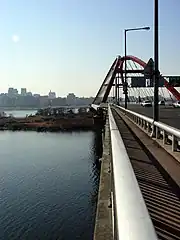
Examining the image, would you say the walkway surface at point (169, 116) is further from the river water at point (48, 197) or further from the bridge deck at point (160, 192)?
the bridge deck at point (160, 192)

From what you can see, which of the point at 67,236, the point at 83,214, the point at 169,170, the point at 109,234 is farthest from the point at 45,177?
the point at 109,234

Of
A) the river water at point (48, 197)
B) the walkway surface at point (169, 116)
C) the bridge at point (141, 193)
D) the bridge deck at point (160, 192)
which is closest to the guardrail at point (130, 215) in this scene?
the bridge at point (141, 193)

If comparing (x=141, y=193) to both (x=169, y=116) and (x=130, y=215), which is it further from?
(x=169, y=116)

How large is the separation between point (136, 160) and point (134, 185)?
7958 millimetres

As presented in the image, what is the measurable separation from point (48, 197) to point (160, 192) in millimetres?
20896

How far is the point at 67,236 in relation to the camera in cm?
1967

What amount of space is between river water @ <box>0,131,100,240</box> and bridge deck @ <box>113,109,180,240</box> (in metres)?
10.2

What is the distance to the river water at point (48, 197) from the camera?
20.6 meters

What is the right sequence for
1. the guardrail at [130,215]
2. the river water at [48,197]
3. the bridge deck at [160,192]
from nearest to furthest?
the guardrail at [130,215]
the bridge deck at [160,192]
the river water at [48,197]

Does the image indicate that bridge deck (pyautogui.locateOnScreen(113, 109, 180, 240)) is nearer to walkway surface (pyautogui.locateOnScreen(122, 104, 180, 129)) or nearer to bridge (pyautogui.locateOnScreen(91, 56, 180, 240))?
bridge (pyautogui.locateOnScreen(91, 56, 180, 240))

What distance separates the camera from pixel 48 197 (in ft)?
88.2

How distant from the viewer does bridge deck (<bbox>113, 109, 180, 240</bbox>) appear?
15.5 feet

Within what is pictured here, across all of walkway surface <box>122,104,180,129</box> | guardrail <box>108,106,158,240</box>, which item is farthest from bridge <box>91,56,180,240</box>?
walkway surface <box>122,104,180,129</box>

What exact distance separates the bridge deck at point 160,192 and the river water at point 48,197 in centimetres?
1018
